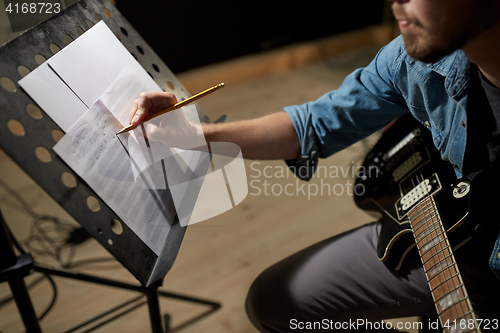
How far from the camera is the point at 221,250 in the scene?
143cm

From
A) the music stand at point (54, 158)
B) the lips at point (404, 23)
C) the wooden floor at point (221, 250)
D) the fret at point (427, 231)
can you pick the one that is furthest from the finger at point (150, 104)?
the fret at point (427, 231)

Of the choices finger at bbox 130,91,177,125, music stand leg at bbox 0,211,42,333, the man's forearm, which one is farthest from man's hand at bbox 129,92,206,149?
music stand leg at bbox 0,211,42,333

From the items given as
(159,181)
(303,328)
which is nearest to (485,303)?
(303,328)

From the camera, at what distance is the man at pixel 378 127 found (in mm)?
667

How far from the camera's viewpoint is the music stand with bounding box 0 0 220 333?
53 cm

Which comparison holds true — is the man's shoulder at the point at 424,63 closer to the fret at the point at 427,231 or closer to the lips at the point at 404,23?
the lips at the point at 404,23

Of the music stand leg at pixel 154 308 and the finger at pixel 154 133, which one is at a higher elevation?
the finger at pixel 154 133

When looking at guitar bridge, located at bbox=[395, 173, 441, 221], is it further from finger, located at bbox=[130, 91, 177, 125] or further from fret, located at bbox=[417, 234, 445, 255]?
finger, located at bbox=[130, 91, 177, 125]

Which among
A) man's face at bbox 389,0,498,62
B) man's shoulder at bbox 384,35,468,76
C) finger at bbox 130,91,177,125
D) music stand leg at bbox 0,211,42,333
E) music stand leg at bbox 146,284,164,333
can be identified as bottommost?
music stand leg at bbox 146,284,164,333

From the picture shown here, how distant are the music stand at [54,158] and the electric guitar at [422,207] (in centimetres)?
47

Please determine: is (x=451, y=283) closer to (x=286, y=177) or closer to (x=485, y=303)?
(x=485, y=303)

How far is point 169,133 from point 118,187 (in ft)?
0.49

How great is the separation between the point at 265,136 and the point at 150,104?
302 millimetres

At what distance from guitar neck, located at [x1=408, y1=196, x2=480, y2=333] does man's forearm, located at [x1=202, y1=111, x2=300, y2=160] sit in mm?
316
